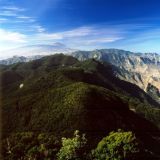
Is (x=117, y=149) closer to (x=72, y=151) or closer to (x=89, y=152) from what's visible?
(x=89, y=152)

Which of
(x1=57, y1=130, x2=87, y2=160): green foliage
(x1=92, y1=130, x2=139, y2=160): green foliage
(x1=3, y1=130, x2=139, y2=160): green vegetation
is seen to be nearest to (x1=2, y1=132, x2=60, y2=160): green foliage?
(x1=3, y1=130, x2=139, y2=160): green vegetation

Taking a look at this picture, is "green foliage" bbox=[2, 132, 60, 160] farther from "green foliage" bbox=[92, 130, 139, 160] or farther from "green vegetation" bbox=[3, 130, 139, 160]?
"green foliage" bbox=[92, 130, 139, 160]

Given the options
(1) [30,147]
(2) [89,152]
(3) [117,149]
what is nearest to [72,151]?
(2) [89,152]

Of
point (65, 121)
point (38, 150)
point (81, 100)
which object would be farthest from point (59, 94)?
point (38, 150)

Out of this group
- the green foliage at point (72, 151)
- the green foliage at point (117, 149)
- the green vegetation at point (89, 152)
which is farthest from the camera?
the green foliage at point (117, 149)

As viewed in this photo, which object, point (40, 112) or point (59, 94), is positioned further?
point (59, 94)

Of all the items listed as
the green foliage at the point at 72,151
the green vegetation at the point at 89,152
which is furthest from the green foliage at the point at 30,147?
the green foliage at the point at 72,151

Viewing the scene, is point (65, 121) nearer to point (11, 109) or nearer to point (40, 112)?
point (40, 112)

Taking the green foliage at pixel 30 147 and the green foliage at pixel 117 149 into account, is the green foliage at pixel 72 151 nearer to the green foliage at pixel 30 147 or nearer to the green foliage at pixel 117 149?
the green foliage at pixel 117 149

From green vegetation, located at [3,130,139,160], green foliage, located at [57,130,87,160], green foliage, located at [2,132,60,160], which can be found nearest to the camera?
green foliage, located at [57,130,87,160]
